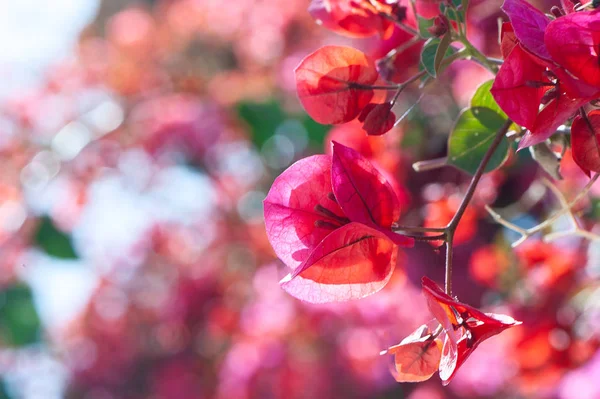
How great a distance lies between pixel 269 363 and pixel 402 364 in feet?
4.27

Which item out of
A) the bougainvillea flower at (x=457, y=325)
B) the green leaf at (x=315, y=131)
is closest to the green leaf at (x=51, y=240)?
the green leaf at (x=315, y=131)

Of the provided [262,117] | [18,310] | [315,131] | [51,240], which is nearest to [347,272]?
[315,131]

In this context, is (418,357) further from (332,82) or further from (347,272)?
(332,82)

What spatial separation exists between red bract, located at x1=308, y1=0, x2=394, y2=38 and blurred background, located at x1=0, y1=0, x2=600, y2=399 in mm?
32

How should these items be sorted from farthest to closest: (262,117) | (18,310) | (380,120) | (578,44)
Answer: (18,310)
(262,117)
(380,120)
(578,44)

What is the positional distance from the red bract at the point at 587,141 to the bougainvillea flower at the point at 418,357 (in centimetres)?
A: 11

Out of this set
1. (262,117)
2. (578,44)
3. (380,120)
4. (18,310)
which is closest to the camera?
(578,44)

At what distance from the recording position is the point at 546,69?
332 mm

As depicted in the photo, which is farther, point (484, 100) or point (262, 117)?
point (262, 117)

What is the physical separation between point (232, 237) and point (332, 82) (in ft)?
5.34

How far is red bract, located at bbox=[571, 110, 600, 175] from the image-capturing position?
12.8 inches

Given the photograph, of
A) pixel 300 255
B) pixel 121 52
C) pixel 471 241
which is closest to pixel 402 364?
pixel 300 255

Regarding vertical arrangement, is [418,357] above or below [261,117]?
above

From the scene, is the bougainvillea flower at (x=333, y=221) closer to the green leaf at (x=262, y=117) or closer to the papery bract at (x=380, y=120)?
the papery bract at (x=380, y=120)
